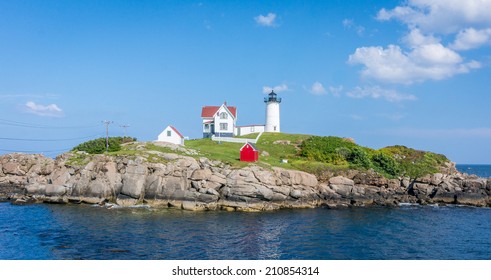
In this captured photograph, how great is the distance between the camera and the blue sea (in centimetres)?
2853

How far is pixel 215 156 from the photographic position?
183ft

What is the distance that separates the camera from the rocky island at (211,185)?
152ft

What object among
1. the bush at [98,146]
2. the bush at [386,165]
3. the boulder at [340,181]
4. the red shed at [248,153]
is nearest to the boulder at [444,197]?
the bush at [386,165]

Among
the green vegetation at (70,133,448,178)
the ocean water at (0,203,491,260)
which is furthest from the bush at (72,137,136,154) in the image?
the ocean water at (0,203,491,260)

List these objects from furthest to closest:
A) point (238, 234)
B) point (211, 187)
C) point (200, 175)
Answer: point (200, 175), point (211, 187), point (238, 234)

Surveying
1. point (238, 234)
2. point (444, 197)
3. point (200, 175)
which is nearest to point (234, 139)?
point (200, 175)

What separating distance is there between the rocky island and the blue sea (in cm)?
264

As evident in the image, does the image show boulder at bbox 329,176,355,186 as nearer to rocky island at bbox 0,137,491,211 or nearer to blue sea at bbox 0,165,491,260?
rocky island at bbox 0,137,491,211

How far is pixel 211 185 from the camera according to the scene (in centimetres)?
4678

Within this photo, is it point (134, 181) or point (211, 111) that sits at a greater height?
point (211, 111)

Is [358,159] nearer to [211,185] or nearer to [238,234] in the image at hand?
[211,185]

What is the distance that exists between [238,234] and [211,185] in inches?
537

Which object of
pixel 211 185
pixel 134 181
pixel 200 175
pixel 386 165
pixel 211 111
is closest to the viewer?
pixel 211 185

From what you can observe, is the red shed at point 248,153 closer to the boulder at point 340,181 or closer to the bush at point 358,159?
the boulder at point 340,181
